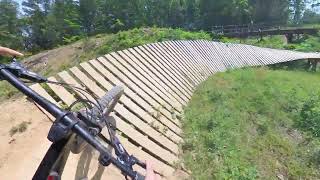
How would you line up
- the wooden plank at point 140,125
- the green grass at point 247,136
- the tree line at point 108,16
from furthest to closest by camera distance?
the tree line at point 108,16, the wooden plank at point 140,125, the green grass at point 247,136

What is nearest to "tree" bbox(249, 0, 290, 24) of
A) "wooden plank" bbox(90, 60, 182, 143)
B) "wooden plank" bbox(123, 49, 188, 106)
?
"wooden plank" bbox(123, 49, 188, 106)

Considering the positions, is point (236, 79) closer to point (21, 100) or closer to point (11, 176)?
point (21, 100)

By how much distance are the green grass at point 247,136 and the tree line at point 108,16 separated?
30247 mm

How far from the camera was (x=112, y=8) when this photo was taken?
175 feet

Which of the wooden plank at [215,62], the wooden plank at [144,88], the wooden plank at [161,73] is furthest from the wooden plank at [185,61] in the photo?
the wooden plank at [144,88]

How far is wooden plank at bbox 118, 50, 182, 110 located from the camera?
964 centimetres

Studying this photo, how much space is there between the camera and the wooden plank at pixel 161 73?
1061cm

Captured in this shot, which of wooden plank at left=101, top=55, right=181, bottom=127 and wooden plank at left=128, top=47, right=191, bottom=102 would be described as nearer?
wooden plank at left=101, top=55, right=181, bottom=127

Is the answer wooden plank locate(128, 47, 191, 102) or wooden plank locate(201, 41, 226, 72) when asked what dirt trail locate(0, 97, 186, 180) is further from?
wooden plank locate(201, 41, 226, 72)

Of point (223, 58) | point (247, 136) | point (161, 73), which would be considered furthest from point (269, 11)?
point (247, 136)

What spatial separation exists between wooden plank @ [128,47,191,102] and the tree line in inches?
1141

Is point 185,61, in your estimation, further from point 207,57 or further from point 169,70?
point 207,57

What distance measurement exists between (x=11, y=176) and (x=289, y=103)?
7810mm

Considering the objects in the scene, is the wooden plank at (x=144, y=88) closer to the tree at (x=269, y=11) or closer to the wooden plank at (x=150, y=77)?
the wooden plank at (x=150, y=77)
